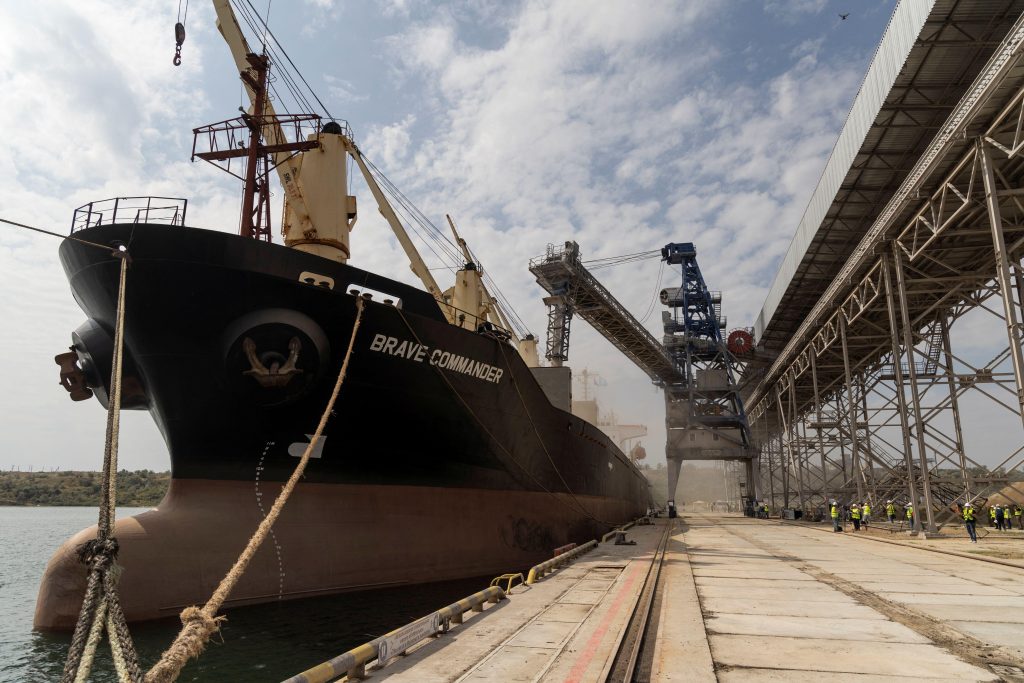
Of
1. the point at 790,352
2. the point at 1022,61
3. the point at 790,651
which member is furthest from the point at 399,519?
the point at 790,352

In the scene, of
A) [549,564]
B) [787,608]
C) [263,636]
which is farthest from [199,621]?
[549,564]

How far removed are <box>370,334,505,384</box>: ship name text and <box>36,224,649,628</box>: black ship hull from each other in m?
0.03

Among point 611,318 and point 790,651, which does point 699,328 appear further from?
point 790,651

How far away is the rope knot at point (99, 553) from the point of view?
4.16 meters

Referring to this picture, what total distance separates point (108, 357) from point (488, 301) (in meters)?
14.1

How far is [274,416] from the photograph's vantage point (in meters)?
10.7

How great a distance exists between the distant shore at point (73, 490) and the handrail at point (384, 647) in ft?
310

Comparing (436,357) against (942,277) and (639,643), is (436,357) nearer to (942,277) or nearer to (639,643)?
(639,643)

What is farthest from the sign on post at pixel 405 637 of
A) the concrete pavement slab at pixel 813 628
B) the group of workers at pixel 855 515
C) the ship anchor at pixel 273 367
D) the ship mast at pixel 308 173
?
the group of workers at pixel 855 515

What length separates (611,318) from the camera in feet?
128

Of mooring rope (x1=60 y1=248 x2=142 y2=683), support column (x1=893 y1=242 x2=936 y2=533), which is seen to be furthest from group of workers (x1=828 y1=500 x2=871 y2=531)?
mooring rope (x1=60 y1=248 x2=142 y2=683)

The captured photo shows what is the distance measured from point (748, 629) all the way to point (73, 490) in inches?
4789

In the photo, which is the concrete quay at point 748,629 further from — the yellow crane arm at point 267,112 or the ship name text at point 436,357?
the yellow crane arm at point 267,112

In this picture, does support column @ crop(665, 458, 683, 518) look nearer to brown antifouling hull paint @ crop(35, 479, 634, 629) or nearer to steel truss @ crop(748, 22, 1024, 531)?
steel truss @ crop(748, 22, 1024, 531)
